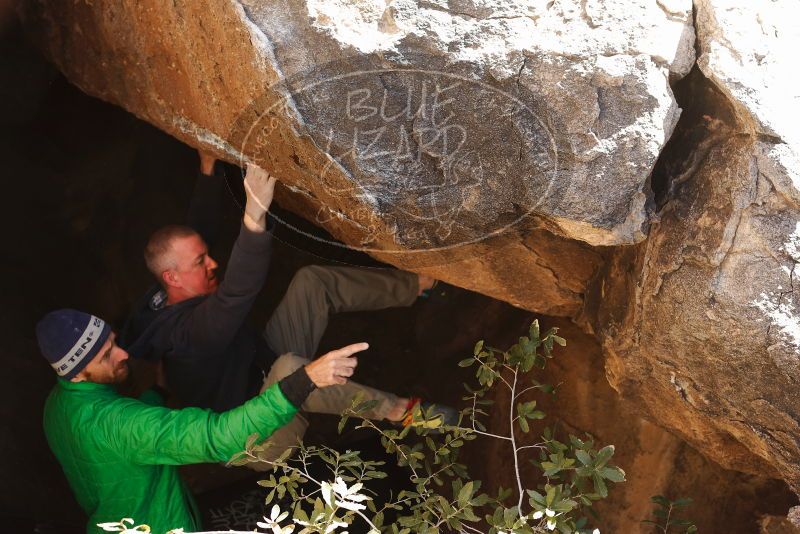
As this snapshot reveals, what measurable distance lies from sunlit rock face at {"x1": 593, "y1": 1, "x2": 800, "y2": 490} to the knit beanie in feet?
5.57

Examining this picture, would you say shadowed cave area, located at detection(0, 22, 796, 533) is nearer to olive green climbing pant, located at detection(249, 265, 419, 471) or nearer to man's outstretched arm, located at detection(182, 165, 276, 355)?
olive green climbing pant, located at detection(249, 265, 419, 471)

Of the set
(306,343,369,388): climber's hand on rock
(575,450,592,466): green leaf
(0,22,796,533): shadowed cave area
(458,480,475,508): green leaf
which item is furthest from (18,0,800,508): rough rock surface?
(0,22,796,533): shadowed cave area

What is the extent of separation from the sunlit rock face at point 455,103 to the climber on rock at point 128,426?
61 centimetres

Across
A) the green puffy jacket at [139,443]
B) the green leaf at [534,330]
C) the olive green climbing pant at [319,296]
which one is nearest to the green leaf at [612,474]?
the green leaf at [534,330]

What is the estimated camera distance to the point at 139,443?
249 centimetres

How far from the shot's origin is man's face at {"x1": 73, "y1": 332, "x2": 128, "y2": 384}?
2.64 meters

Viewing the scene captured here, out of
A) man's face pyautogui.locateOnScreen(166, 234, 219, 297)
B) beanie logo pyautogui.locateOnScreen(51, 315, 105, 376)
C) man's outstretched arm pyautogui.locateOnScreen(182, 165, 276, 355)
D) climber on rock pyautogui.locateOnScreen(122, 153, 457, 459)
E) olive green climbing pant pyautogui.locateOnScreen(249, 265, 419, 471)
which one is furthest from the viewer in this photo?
olive green climbing pant pyautogui.locateOnScreen(249, 265, 419, 471)

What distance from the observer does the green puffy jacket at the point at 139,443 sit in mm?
2385

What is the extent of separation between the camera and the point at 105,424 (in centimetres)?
254

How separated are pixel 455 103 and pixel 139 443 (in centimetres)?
143

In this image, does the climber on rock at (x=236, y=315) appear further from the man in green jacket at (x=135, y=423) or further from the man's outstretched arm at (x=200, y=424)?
the man's outstretched arm at (x=200, y=424)

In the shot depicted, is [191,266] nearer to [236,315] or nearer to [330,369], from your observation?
[236,315]

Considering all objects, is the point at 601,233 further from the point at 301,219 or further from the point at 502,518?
the point at 301,219

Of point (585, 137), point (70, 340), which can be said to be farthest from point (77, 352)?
point (585, 137)
